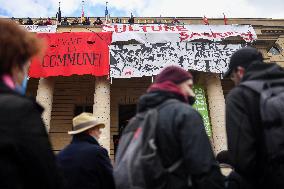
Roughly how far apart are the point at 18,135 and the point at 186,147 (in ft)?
3.83

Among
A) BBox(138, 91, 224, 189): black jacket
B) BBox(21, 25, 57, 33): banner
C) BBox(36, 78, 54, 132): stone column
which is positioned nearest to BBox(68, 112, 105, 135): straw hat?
BBox(138, 91, 224, 189): black jacket

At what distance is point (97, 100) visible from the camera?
591 inches

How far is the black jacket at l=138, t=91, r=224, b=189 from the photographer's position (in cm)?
228

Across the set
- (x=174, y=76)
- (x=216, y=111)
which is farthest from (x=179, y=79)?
(x=216, y=111)

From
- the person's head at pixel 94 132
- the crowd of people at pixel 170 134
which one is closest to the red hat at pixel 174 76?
the crowd of people at pixel 170 134

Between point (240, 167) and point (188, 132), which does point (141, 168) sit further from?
point (240, 167)

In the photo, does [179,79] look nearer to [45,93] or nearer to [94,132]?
[94,132]

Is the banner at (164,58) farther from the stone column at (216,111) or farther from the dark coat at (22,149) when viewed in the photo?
the dark coat at (22,149)

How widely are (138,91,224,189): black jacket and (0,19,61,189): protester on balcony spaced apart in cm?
88

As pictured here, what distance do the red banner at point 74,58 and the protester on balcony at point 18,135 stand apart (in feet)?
41.0

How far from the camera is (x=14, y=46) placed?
1.89 metres

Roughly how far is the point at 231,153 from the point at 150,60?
12.4 meters

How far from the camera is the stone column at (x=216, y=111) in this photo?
1468 cm

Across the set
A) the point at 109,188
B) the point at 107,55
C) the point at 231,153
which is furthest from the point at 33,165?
the point at 107,55
